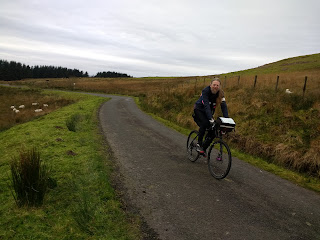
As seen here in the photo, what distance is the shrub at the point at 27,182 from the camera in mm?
4184

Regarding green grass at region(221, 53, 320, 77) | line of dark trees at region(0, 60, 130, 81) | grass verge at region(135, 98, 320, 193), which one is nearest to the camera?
grass verge at region(135, 98, 320, 193)

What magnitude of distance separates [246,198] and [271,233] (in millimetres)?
1228

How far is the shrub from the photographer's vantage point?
4.18m

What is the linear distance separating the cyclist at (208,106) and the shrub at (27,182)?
4291mm

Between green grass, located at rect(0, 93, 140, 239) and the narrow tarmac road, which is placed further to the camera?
the narrow tarmac road

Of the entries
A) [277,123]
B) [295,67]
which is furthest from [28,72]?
[277,123]

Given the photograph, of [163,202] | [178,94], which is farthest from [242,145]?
[178,94]

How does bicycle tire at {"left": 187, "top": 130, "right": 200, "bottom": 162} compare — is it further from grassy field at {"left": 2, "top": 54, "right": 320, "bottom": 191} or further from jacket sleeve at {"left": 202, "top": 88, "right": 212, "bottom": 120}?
grassy field at {"left": 2, "top": 54, "right": 320, "bottom": 191}

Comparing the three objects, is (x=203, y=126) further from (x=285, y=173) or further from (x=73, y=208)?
(x=73, y=208)

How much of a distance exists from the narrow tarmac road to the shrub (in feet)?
5.82

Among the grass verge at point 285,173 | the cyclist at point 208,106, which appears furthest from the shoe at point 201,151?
the grass verge at point 285,173

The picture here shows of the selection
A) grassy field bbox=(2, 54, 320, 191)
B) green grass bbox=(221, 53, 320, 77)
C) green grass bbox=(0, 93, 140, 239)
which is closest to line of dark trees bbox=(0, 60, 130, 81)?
green grass bbox=(221, 53, 320, 77)

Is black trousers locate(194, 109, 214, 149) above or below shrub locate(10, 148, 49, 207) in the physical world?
above

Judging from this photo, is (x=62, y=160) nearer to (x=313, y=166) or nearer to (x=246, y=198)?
(x=246, y=198)
